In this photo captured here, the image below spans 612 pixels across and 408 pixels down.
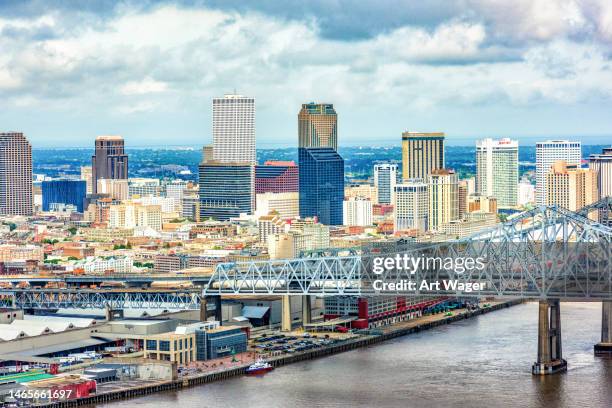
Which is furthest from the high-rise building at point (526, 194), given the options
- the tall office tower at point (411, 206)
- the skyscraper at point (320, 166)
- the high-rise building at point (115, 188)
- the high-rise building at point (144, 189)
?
the high-rise building at point (115, 188)

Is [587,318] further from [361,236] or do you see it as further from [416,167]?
[416,167]

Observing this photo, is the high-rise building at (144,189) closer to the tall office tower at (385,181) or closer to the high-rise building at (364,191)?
the high-rise building at (364,191)

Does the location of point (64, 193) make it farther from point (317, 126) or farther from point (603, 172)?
point (603, 172)

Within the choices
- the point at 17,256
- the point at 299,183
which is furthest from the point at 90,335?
the point at 299,183

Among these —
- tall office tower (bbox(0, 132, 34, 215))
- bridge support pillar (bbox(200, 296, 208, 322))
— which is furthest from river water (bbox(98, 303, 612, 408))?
tall office tower (bbox(0, 132, 34, 215))

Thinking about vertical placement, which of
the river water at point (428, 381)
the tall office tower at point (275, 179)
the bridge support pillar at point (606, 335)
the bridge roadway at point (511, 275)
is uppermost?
the tall office tower at point (275, 179)

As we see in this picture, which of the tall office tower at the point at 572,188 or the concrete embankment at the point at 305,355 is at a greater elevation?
the tall office tower at the point at 572,188

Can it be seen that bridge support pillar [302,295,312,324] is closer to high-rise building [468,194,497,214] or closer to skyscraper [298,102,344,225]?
high-rise building [468,194,497,214]
